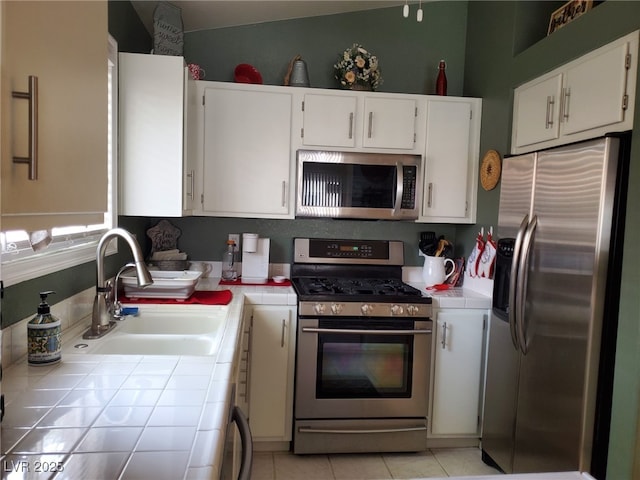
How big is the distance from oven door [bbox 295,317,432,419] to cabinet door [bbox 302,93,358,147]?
1.12m

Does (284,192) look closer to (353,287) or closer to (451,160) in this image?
(353,287)

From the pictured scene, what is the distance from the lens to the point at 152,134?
2.36 m

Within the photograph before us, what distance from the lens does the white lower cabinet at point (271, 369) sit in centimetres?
258

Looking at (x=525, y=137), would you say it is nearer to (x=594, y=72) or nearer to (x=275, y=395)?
(x=594, y=72)

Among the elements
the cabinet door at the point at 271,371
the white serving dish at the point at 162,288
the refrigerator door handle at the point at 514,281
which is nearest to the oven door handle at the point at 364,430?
the cabinet door at the point at 271,371

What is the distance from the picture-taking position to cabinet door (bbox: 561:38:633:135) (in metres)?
1.79

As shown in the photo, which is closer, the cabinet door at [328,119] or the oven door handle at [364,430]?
the oven door handle at [364,430]

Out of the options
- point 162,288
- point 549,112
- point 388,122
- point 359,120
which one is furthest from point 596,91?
point 162,288

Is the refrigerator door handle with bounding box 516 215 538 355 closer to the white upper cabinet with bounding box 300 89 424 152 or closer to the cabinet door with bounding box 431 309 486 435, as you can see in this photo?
the cabinet door with bounding box 431 309 486 435

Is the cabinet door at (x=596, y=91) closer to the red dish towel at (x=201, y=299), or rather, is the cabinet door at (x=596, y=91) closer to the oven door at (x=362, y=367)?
the oven door at (x=362, y=367)

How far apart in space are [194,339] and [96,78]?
1137 mm

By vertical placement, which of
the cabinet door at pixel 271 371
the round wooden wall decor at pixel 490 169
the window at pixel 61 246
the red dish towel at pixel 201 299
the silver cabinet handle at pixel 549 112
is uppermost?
the silver cabinet handle at pixel 549 112

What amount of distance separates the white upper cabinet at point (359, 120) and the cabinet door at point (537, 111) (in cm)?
60

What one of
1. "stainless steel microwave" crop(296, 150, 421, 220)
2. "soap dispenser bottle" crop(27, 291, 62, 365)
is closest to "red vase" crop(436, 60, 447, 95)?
"stainless steel microwave" crop(296, 150, 421, 220)
